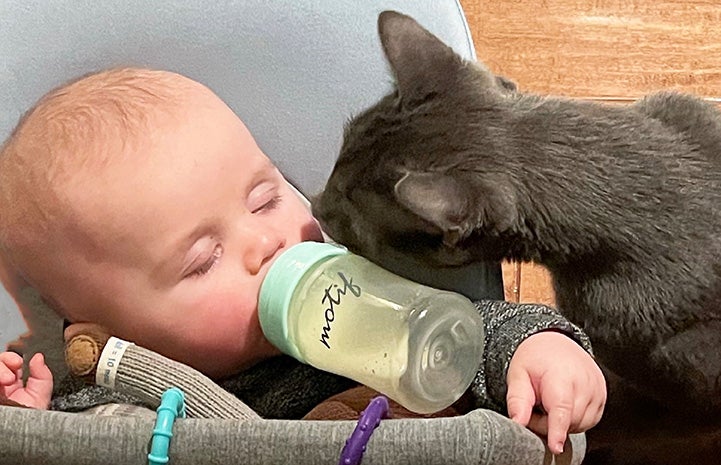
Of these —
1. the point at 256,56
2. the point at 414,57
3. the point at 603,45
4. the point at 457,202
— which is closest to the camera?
the point at 457,202

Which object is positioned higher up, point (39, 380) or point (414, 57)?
point (414, 57)

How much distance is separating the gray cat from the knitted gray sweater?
82 millimetres

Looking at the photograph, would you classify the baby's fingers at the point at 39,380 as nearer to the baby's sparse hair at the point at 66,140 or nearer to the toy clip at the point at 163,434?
the baby's sparse hair at the point at 66,140

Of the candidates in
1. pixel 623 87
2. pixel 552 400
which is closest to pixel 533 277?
pixel 623 87

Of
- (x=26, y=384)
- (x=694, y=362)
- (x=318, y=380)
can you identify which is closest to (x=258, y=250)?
(x=318, y=380)

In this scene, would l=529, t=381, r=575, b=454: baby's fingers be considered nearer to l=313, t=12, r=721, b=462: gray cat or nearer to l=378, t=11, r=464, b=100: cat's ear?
l=313, t=12, r=721, b=462: gray cat

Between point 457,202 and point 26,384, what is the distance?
458 millimetres

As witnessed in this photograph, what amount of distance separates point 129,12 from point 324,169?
0.28 metres

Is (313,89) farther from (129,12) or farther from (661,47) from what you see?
(661,47)

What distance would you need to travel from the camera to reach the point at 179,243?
903mm

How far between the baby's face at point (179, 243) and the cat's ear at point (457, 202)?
16 cm

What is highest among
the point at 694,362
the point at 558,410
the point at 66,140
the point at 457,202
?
the point at 66,140

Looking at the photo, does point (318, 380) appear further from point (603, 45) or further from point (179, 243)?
point (603, 45)

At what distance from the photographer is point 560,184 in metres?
0.92
